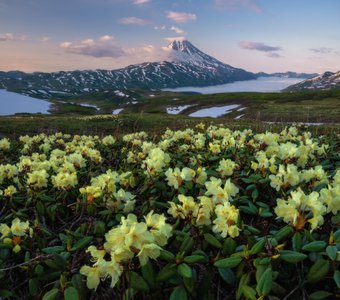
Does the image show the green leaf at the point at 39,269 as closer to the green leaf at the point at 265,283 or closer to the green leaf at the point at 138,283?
the green leaf at the point at 138,283

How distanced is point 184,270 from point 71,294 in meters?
0.83

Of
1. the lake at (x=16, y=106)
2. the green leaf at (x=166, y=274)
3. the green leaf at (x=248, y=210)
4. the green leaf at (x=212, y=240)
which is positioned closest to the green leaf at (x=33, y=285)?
the green leaf at (x=166, y=274)

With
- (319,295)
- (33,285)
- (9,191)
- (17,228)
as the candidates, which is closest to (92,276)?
(33,285)

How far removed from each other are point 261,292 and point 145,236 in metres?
0.85

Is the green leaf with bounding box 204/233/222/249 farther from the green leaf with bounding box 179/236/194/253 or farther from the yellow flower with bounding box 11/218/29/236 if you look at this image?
the yellow flower with bounding box 11/218/29/236

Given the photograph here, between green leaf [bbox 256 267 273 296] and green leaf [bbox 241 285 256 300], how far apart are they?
0.05 metres

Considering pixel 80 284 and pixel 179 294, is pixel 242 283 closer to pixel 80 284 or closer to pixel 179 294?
pixel 179 294

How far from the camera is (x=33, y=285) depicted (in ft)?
9.96

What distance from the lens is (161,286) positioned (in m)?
2.80

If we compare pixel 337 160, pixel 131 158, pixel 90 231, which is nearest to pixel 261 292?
pixel 90 231

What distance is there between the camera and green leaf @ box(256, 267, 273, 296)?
2.39 m

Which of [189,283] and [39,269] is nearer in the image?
[189,283]

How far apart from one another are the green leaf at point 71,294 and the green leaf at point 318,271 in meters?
1.66

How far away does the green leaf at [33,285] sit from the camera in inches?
119
